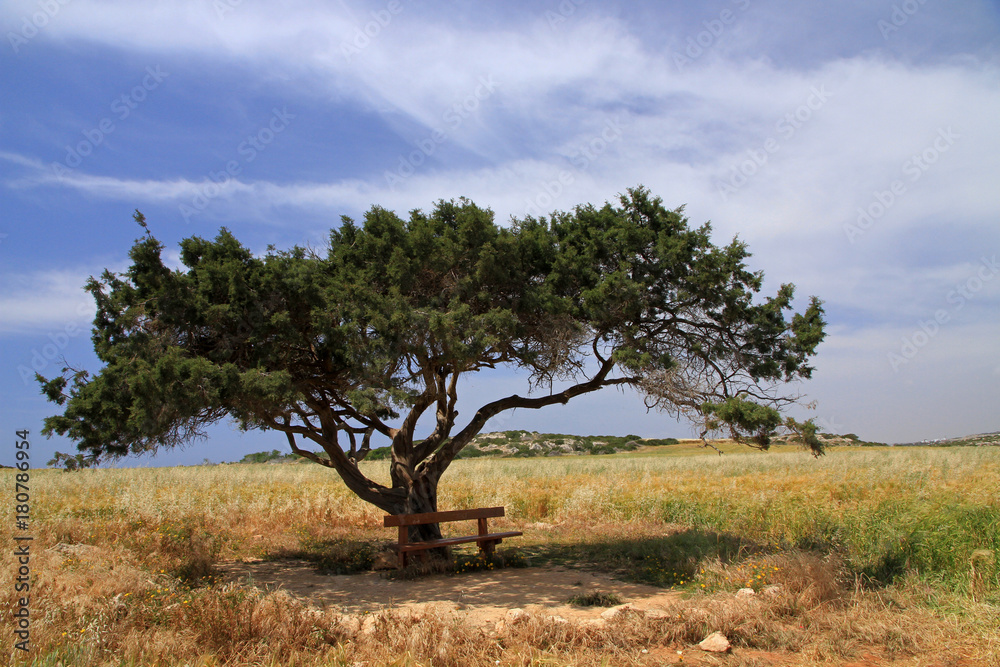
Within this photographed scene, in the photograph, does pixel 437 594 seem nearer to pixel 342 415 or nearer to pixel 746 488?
pixel 342 415

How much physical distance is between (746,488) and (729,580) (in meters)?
12.3

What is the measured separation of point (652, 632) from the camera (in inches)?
260

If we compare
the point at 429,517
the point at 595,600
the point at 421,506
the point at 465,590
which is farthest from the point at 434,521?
the point at 595,600

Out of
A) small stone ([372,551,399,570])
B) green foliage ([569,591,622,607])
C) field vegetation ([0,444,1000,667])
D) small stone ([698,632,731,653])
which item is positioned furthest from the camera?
small stone ([372,551,399,570])

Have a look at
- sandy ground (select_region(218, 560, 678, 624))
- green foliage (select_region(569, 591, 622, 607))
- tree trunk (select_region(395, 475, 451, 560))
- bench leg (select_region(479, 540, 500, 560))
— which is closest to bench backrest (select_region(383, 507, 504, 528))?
bench leg (select_region(479, 540, 500, 560))

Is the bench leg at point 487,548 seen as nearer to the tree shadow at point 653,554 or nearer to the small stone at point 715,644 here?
the tree shadow at point 653,554

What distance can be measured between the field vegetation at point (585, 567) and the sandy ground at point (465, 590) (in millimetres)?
537

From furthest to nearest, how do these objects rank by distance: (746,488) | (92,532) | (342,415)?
(746,488), (342,415), (92,532)

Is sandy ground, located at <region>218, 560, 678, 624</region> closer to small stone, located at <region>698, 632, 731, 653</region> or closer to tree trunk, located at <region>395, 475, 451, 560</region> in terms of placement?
tree trunk, located at <region>395, 475, 451, 560</region>

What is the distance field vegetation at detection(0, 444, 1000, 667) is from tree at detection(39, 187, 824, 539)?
191 centimetres

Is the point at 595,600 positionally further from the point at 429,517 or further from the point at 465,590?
the point at 429,517

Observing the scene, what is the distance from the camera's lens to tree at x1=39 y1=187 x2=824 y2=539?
8.33 metres

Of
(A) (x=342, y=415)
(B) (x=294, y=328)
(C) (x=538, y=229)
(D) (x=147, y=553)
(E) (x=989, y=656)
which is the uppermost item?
(C) (x=538, y=229)

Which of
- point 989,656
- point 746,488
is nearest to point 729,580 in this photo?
point 989,656
